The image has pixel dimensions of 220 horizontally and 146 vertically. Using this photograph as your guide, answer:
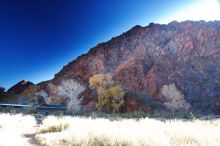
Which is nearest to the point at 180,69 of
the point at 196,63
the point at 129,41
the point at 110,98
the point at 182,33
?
the point at 196,63

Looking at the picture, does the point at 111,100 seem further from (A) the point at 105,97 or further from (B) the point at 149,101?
(B) the point at 149,101

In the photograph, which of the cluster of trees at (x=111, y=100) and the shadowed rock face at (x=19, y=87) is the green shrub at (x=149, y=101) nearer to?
the cluster of trees at (x=111, y=100)

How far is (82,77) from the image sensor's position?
7406 cm

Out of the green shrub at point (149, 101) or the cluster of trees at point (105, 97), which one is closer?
the cluster of trees at point (105, 97)

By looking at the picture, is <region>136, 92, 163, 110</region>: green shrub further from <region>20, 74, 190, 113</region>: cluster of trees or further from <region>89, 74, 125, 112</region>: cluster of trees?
<region>89, 74, 125, 112</region>: cluster of trees

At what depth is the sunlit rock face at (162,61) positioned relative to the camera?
6802cm

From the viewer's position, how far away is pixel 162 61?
7362 centimetres

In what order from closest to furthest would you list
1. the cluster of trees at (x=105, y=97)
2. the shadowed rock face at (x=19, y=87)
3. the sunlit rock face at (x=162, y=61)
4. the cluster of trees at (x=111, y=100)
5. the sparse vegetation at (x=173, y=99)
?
the cluster of trees at (x=111, y=100)
the cluster of trees at (x=105, y=97)
the sparse vegetation at (x=173, y=99)
the sunlit rock face at (x=162, y=61)
the shadowed rock face at (x=19, y=87)

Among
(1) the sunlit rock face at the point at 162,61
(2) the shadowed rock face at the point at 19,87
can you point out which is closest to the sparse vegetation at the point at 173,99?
(1) the sunlit rock face at the point at 162,61

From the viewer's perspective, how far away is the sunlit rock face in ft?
223

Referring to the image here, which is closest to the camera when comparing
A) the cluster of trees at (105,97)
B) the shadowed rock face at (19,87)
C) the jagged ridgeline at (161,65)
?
the cluster of trees at (105,97)

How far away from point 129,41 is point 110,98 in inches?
1455

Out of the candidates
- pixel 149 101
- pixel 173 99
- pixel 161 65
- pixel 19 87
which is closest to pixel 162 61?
pixel 161 65

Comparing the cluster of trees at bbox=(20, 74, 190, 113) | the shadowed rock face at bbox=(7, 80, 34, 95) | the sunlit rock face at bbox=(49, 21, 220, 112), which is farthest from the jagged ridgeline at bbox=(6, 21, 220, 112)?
the shadowed rock face at bbox=(7, 80, 34, 95)
